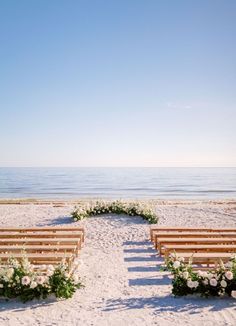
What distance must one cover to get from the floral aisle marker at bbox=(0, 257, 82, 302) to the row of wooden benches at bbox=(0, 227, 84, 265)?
1.24 m

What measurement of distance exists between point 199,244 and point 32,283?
6.26 m

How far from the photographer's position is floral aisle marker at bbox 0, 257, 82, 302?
6.67 m

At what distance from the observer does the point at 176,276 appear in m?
6.96

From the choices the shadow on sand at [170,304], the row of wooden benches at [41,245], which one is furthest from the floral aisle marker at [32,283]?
the row of wooden benches at [41,245]

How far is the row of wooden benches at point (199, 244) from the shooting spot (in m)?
8.83

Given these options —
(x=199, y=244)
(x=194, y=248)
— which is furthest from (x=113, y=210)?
(x=194, y=248)

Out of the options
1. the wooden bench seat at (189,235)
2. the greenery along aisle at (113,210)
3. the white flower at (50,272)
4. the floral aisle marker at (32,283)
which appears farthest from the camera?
the greenery along aisle at (113,210)

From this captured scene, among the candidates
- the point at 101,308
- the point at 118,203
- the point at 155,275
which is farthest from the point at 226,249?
the point at 118,203

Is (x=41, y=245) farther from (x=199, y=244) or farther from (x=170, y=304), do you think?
(x=170, y=304)

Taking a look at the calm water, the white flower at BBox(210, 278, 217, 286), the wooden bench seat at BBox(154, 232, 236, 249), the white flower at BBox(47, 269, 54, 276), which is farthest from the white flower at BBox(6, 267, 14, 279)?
the calm water

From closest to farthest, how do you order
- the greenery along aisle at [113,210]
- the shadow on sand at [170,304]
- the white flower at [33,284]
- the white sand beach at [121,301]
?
the white sand beach at [121,301], the shadow on sand at [170,304], the white flower at [33,284], the greenery along aisle at [113,210]

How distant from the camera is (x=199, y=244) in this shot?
441 inches

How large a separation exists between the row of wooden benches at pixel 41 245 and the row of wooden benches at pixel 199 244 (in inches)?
105

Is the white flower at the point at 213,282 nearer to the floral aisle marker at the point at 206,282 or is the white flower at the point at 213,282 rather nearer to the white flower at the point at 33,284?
the floral aisle marker at the point at 206,282
